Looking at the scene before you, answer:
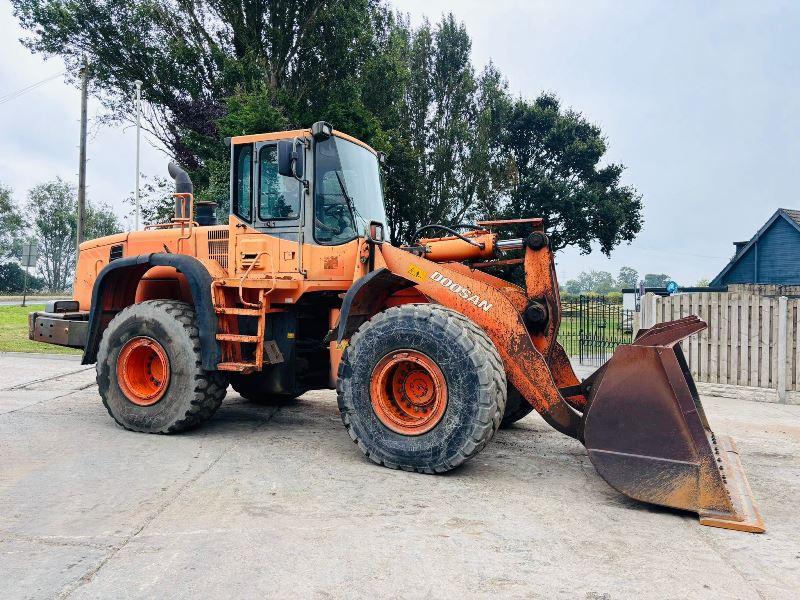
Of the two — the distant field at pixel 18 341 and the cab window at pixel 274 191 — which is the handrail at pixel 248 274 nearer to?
the cab window at pixel 274 191

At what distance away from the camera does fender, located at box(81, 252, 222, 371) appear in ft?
20.2

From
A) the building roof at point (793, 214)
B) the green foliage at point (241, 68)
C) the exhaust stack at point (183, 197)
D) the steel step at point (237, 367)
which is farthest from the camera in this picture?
the building roof at point (793, 214)

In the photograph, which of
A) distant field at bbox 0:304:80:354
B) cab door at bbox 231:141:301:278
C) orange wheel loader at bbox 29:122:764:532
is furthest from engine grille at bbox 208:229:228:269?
distant field at bbox 0:304:80:354

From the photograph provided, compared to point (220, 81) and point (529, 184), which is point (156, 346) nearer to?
point (220, 81)

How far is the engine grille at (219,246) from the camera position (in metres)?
6.73

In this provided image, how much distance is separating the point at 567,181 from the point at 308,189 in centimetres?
3233

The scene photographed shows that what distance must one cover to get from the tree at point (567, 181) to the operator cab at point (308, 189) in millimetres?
29297

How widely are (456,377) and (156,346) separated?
3.21m

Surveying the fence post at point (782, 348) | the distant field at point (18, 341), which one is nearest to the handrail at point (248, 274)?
the fence post at point (782, 348)

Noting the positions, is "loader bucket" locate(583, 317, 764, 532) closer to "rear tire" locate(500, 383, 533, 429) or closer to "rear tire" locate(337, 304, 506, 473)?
"rear tire" locate(337, 304, 506, 473)

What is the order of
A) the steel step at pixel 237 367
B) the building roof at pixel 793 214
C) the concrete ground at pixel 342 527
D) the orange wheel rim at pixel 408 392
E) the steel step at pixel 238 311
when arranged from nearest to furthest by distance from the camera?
1. the concrete ground at pixel 342 527
2. the orange wheel rim at pixel 408 392
3. the steel step at pixel 237 367
4. the steel step at pixel 238 311
5. the building roof at pixel 793 214

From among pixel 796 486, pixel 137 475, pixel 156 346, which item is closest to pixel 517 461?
pixel 796 486

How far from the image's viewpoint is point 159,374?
263 inches

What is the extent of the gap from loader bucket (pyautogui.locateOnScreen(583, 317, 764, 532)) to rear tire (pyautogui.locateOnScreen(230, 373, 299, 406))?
3.59 meters
